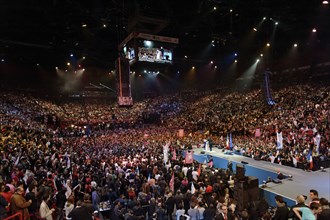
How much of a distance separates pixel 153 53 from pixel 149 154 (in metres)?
13.3

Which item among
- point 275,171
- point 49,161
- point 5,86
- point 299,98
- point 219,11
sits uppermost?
point 219,11

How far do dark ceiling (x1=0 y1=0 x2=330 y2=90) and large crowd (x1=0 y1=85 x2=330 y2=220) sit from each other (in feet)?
19.8

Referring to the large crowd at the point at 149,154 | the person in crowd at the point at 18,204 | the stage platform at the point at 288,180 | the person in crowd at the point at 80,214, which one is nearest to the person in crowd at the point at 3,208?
the large crowd at the point at 149,154

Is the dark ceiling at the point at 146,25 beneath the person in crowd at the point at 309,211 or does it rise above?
above

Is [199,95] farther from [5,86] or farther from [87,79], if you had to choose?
[5,86]

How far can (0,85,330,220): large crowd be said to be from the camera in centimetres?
646

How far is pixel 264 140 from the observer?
1838 cm

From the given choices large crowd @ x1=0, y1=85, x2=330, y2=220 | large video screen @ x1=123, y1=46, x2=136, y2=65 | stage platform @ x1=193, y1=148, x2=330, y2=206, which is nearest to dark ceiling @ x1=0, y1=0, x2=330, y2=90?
large video screen @ x1=123, y1=46, x2=136, y2=65

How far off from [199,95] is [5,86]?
27.9 metres

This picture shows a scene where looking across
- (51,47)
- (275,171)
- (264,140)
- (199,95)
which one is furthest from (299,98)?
(51,47)

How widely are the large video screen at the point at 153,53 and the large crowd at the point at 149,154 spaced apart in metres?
7.79

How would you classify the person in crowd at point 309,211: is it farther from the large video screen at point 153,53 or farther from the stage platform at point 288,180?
the large video screen at point 153,53

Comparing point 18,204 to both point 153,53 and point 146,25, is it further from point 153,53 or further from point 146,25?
point 153,53

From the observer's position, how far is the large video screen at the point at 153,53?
23.8 m
